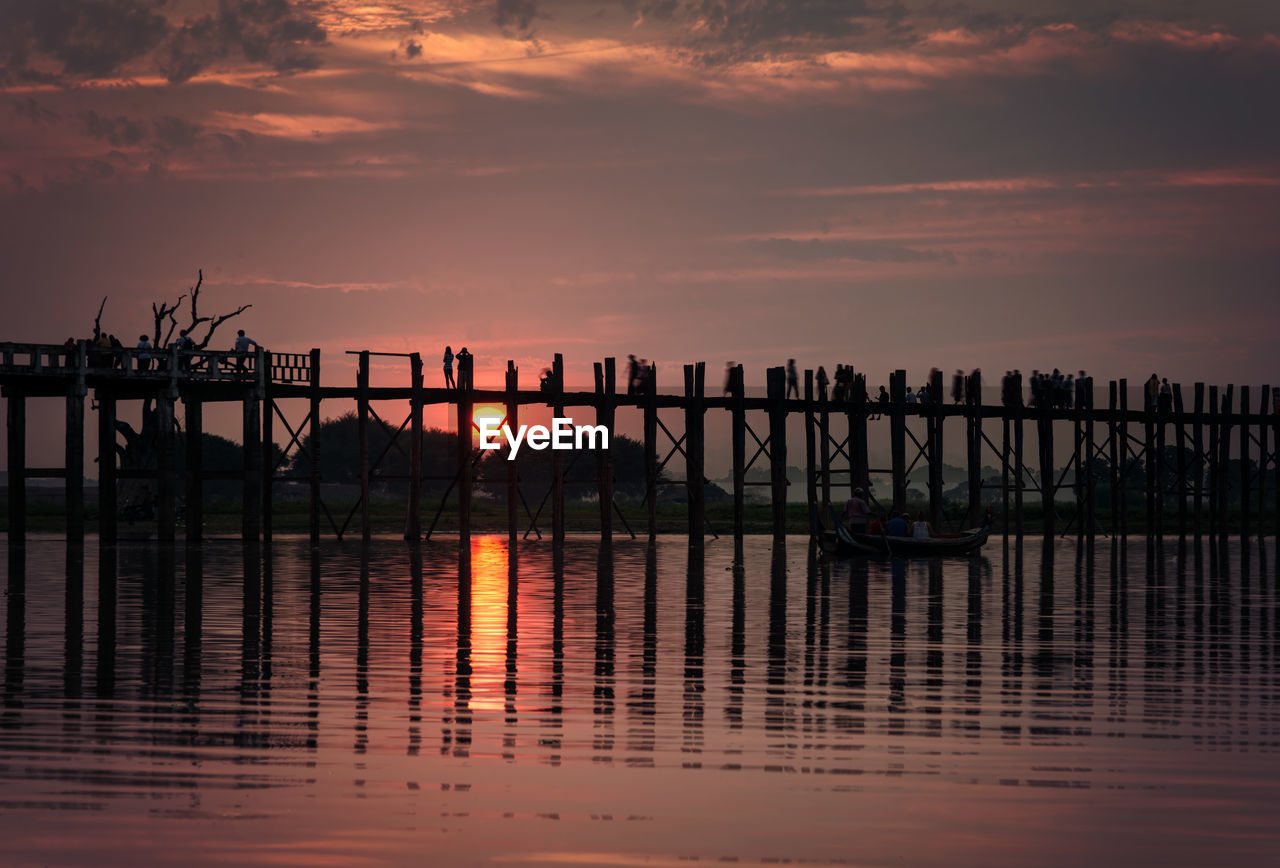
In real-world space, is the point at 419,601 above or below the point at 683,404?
below

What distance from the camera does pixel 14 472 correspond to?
43906 millimetres

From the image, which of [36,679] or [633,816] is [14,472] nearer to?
[36,679]

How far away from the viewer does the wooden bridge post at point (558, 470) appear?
4678 cm

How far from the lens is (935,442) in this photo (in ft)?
175

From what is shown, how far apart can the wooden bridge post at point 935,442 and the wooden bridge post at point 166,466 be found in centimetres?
2423

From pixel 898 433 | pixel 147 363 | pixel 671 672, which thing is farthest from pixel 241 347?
pixel 671 672

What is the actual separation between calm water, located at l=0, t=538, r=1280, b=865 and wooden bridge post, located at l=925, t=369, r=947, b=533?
2887 centimetres

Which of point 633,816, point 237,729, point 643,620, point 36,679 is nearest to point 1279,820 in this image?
point 633,816

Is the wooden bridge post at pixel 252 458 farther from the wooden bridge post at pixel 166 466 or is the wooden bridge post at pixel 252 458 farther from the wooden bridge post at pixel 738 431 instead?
the wooden bridge post at pixel 738 431

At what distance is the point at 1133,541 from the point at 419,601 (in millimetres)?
41731

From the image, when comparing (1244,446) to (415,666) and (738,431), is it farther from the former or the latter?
(415,666)

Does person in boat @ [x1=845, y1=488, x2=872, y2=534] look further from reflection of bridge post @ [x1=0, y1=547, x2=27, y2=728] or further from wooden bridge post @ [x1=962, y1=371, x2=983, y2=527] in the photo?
reflection of bridge post @ [x1=0, y1=547, x2=27, y2=728]

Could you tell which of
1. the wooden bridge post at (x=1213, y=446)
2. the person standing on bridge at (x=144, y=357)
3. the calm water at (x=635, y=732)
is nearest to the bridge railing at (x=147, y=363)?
the person standing on bridge at (x=144, y=357)

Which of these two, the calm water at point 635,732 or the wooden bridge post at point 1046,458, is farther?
the wooden bridge post at point 1046,458
